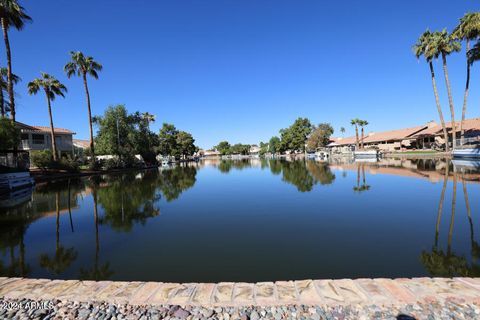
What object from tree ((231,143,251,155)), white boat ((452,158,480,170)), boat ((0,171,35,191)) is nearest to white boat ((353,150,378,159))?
white boat ((452,158,480,170))

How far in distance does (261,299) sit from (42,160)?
32.4 m

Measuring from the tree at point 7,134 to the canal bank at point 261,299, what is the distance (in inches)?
729

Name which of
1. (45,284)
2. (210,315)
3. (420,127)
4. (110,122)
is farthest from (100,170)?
(420,127)

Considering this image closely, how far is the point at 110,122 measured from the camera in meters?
42.5

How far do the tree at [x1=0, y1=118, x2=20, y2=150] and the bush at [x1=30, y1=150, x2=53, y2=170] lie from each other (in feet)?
32.4

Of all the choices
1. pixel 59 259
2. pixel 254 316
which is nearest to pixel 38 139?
pixel 59 259

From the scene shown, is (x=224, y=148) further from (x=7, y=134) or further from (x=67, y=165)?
(x=7, y=134)

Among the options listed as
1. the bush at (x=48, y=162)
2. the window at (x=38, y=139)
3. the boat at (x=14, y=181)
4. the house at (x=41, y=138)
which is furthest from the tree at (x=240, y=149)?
the boat at (x=14, y=181)

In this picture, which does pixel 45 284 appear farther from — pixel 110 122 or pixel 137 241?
pixel 110 122

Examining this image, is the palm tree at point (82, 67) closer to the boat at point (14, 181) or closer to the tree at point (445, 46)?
the boat at point (14, 181)

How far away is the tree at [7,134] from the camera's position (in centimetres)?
1719

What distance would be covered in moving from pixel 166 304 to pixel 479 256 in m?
5.72

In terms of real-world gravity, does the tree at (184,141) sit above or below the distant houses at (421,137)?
above

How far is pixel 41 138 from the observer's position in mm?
41875
